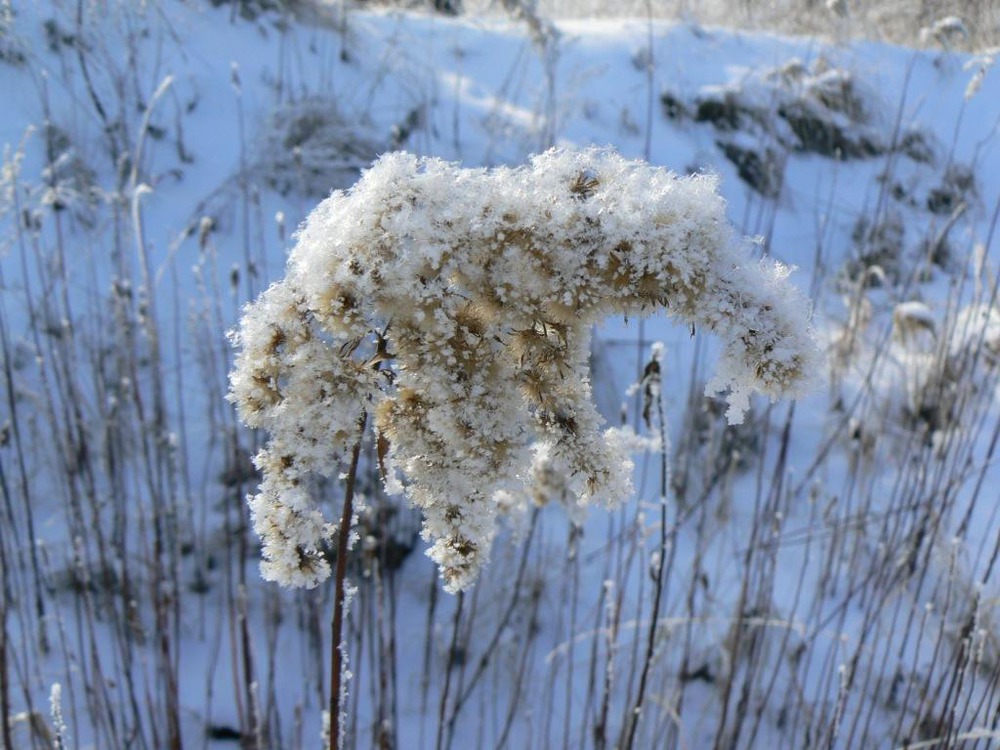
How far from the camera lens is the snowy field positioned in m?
1.32

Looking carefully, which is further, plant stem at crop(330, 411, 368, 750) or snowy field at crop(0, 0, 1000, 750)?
snowy field at crop(0, 0, 1000, 750)

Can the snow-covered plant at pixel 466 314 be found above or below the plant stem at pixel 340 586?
above

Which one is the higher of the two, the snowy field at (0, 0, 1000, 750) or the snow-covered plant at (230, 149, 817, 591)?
the snow-covered plant at (230, 149, 817, 591)

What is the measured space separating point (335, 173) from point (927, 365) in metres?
2.21

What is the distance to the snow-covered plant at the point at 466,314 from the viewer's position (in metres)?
0.51

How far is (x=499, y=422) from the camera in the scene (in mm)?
543

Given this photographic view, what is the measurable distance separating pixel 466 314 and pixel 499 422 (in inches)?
2.8

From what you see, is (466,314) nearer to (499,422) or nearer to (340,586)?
(499,422)

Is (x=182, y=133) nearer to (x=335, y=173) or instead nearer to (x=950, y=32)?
(x=335, y=173)

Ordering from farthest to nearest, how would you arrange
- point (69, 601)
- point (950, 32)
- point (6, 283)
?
1. point (950, 32)
2. point (6, 283)
3. point (69, 601)

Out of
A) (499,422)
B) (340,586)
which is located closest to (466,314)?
(499,422)

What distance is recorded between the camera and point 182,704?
188cm

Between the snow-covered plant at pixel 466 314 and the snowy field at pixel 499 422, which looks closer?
the snow-covered plant at pixel 466 314

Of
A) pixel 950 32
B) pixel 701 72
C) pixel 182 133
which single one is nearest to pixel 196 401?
pixel 182 133
